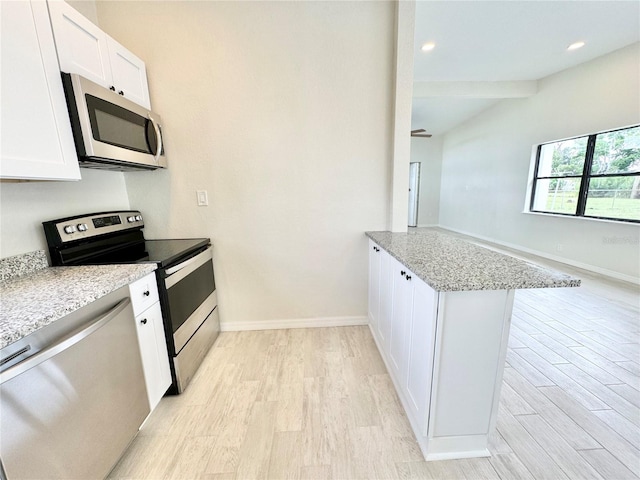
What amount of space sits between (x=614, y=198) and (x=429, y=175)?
496 cm

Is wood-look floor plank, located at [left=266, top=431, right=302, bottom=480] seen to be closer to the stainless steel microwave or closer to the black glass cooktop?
the black glass cooktop

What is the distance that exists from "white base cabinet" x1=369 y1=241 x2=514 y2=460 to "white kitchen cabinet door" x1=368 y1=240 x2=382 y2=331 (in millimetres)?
616

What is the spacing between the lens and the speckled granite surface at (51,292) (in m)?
0.79

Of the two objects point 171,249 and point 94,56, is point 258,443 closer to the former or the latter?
point 171,249

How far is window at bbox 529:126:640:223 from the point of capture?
10.9 feet

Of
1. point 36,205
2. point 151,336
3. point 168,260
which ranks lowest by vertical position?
point 151,336

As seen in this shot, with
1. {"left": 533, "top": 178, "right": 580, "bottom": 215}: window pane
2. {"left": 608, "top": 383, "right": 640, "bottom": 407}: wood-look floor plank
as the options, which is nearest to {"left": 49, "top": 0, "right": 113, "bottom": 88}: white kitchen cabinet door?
{"left": 608, "top": 383, "right": 640, "bottom": 407}: wood-look floor plank

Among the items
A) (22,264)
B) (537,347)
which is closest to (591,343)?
(537,347)

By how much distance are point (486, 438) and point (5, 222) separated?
2581 mm

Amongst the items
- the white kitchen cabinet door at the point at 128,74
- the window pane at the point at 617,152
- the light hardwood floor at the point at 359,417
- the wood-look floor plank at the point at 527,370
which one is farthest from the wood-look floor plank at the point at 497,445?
the window pane at the point at 617,152

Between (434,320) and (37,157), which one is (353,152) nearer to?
(434,320)

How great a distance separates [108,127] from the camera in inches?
56.7

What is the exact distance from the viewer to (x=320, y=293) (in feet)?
7.75

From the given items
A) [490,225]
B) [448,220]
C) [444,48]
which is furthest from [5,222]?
[448,220]
